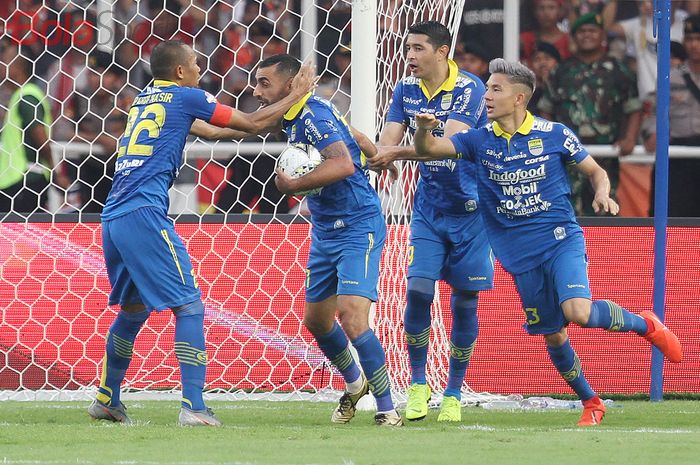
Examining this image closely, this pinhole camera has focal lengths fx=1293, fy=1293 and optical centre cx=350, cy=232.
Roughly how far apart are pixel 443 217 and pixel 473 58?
3.91 m

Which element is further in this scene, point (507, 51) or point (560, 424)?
point (507, 51)

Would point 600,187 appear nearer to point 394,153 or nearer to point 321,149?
point 394,153

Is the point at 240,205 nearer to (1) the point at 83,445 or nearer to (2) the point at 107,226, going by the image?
(2) the point at 107,226

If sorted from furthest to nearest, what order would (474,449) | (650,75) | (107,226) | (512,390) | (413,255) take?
(650,75)
(512,390)
(413,255)
(107,226)
(474,449)

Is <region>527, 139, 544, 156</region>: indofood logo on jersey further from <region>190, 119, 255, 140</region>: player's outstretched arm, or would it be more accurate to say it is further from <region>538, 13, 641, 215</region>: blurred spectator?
<region>538, 13, 641, 215</region>: blurred spectator

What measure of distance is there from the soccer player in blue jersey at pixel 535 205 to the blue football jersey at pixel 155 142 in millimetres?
1245

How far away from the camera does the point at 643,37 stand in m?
11.3

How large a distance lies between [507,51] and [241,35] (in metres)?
2.43

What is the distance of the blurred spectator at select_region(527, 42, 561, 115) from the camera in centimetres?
1109

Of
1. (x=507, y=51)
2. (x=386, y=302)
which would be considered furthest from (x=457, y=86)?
(x=507, y=51)

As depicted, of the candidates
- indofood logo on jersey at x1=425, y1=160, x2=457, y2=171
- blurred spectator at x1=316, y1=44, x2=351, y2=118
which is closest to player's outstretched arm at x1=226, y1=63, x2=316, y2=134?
indofood logo on jersey at x1=425, y1=160, x2=457, y2=171

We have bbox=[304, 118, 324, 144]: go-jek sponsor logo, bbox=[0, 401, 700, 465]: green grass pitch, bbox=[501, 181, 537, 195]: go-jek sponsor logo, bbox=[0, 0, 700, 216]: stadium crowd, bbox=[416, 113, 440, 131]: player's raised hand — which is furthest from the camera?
bbox=[0, 0, 700, 216]: stadium crowd

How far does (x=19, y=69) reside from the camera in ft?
33.5

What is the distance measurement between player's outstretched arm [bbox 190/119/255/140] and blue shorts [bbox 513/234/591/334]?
5.78 ft
